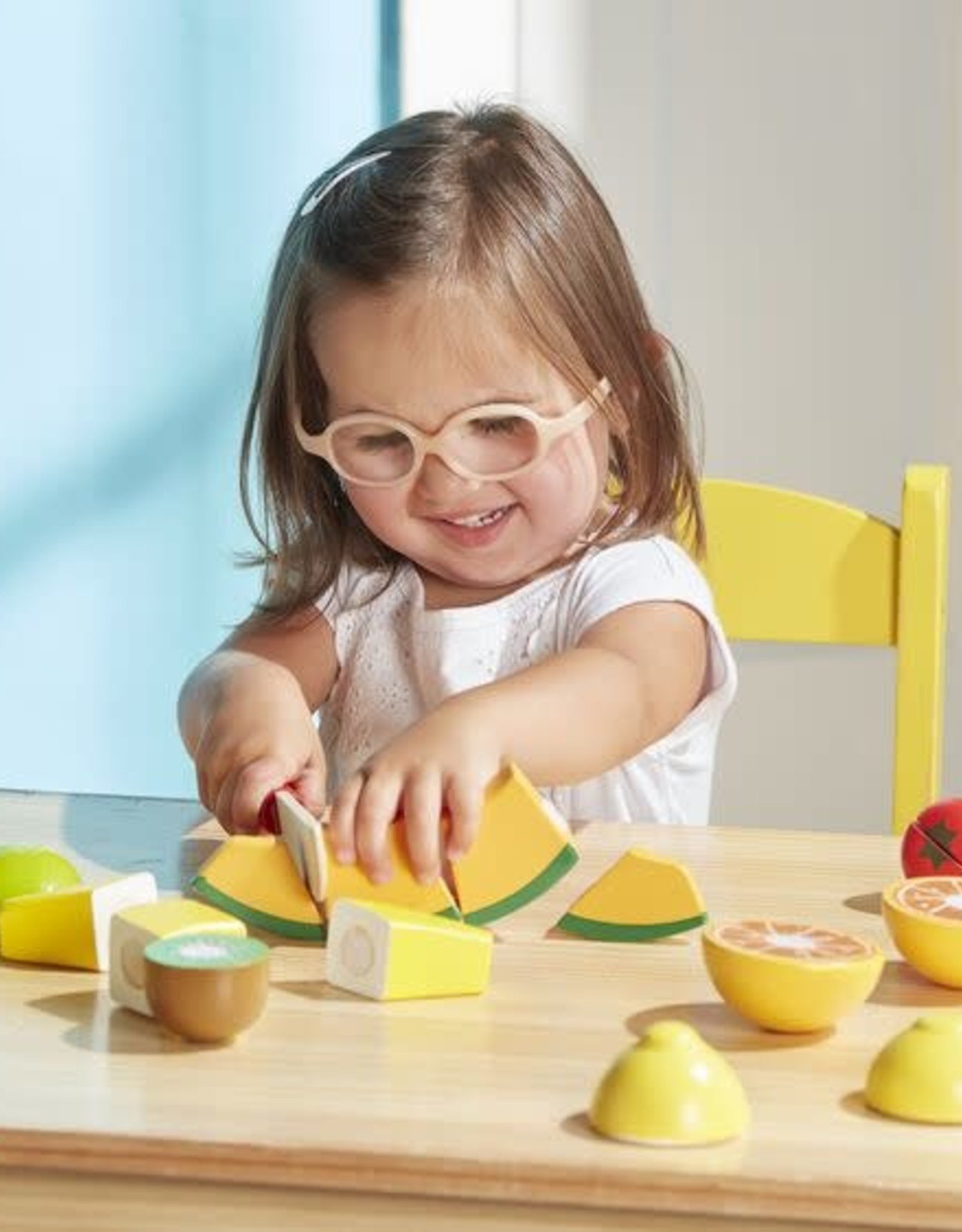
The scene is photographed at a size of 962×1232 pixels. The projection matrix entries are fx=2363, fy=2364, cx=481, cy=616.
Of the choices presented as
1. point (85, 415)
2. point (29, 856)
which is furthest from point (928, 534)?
point (85, 415)

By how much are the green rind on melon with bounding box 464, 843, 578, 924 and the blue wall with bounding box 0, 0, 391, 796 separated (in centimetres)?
148

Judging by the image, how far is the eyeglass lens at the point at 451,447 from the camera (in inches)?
44.6

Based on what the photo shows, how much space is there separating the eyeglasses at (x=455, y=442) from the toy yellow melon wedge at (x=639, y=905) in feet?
1.02

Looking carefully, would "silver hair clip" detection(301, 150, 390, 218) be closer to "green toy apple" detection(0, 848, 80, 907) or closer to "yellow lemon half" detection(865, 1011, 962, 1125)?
"green toy apple" detection(0, 848, 80, 907)

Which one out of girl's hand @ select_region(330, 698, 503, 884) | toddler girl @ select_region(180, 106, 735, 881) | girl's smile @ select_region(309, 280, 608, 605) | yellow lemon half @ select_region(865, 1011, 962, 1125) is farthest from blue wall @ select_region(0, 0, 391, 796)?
yellow lemon half @ select_region(865, 1011, 962, 1125)

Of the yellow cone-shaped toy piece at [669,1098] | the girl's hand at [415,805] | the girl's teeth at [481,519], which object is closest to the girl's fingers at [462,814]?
the girl's hand at [415,805]

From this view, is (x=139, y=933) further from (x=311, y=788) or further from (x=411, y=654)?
(x=411, y=654)

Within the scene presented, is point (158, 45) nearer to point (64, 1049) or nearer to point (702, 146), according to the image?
point (702, 146)

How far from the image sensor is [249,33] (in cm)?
235

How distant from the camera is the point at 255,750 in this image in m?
1.02

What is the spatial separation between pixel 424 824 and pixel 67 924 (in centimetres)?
14

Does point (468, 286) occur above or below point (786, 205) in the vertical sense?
below

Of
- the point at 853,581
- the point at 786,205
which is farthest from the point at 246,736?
the point at 786,205

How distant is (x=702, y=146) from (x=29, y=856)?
4.92ft
